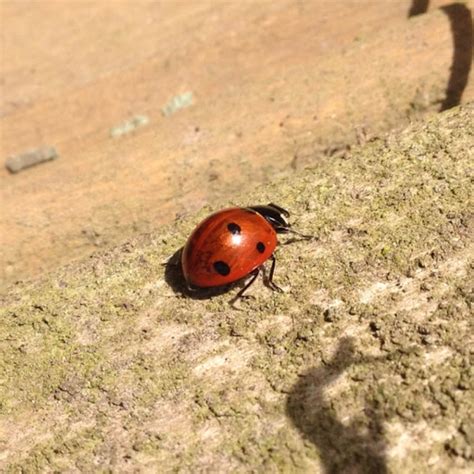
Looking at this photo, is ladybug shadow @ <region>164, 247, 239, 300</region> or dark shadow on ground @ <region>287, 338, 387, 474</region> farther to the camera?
ladybug shadow @ <region>164, 247, 239, 300</region>

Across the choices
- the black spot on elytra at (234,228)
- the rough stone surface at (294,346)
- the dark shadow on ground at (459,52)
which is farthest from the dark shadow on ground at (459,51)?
the black spot on elytra at (234,228)

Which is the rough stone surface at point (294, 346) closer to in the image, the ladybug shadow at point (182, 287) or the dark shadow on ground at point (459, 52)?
the ladybug shadow at point (182, 287)

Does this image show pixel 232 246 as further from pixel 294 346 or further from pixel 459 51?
pixel 459 51

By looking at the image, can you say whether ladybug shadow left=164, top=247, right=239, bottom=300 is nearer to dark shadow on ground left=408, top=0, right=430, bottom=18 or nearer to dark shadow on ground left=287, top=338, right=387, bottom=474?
dark shadow on ground left=287, top=338, right=387, bottom=474

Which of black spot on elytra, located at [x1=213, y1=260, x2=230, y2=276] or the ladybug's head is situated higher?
the ladybug's head

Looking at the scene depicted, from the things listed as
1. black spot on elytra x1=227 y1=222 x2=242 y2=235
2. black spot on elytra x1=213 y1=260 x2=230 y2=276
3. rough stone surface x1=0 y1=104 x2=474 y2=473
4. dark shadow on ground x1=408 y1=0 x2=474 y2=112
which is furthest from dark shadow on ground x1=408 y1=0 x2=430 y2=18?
black spot on elytra x1=213 y1=260 x2=230 y2=276

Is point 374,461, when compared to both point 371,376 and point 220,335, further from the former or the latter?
point 220,335

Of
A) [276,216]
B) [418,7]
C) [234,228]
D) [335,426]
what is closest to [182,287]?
[234,228]
